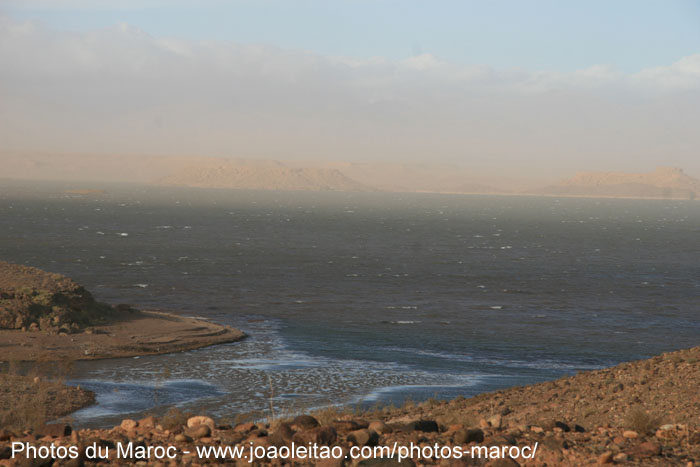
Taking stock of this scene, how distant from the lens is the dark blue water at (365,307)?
2783cm

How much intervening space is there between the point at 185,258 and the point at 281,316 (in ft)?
110

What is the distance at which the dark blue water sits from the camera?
91.3 ft

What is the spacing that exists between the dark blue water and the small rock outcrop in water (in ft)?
18.2

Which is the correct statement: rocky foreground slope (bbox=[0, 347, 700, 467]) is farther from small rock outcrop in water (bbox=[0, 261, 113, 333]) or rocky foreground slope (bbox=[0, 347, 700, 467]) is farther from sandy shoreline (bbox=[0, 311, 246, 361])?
small rock outcrop in water (bbox=[0, 261, 113, 333])

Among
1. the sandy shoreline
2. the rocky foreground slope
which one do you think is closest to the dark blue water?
the sandy shoreline

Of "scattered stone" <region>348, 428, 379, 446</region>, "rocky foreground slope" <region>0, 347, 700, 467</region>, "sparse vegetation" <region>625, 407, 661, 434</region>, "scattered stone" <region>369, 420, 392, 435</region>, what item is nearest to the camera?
"rocky foreground slope" <region>0, 347, 700, 467</region>

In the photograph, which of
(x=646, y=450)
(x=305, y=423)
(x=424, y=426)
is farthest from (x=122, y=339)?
(x=646, y=450)

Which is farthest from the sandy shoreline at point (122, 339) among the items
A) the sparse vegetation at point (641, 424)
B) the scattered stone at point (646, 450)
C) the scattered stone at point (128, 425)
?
the scattered stone at point (646, 450)

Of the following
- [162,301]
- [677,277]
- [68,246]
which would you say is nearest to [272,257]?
[68,246]

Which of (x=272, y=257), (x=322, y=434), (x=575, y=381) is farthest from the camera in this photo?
(x=272, y=257)

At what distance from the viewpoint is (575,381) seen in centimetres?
2178

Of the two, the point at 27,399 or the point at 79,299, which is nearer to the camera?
the point at 27,399

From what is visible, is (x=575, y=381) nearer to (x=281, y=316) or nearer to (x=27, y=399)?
(x=27, y=399)

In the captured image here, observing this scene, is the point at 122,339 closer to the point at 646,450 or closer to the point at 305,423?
the point at 305,423
